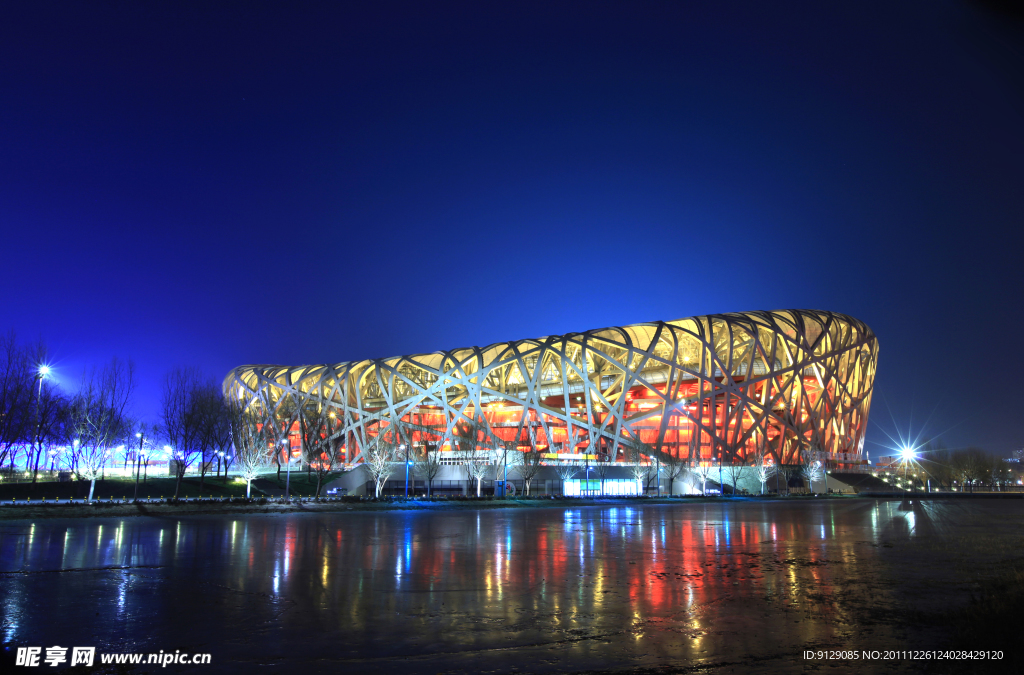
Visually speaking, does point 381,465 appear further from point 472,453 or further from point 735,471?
point 735,471

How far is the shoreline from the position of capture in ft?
90.5

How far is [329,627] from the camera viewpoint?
7605 mm

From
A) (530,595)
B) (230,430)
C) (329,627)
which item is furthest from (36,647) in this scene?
(230,430)

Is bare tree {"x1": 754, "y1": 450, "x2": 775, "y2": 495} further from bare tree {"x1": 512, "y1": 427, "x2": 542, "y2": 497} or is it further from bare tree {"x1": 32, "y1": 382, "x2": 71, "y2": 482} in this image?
bare tree {"x1": 32, "y1": 382, "x2": 71, "y2": 482}

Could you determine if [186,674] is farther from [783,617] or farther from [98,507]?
[98,507]

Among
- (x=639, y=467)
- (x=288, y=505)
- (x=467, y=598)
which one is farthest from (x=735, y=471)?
(x=467, y=598)

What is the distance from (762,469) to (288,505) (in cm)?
4191

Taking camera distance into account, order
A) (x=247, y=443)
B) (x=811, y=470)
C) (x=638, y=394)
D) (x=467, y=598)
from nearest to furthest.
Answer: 1. (x=467, y=598)
2. (x=247, y=443)
3. (x=811, y=470)
4. (x=638, y=394)

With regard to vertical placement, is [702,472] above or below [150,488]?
above

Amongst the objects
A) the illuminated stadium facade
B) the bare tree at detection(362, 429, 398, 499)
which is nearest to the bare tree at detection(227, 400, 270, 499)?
the bare tree at detection(362, 429, 398, 499)

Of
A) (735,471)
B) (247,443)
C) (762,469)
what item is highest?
(247,443)

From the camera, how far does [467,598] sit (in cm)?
953

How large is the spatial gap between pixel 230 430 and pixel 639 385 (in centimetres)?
3889

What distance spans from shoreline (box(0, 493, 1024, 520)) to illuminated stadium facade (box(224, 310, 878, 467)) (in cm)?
1407
